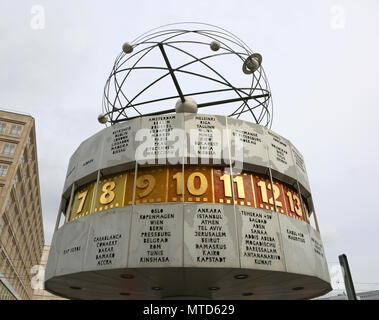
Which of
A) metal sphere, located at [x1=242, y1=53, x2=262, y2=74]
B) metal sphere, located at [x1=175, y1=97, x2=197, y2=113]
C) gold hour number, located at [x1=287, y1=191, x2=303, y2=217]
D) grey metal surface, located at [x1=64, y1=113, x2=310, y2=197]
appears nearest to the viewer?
grey metal surface, located at [x1=64, y1=113, x2=310, y2=197]

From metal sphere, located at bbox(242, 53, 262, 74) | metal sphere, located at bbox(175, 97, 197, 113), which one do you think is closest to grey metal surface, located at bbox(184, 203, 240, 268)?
metal sphere, located at bbox(175, 97, 197, 113)

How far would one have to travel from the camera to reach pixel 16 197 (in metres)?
A: 48.4

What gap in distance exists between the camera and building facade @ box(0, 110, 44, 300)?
45.2 m

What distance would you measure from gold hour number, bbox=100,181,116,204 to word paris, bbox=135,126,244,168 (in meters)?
1.46

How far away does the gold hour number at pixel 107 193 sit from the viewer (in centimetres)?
980

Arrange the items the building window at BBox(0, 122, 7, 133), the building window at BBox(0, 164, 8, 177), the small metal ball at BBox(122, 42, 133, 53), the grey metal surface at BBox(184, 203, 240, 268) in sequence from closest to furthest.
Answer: the grey metal surface at BBox(184, 203, 240, 268), the small metal ball at BBox(122, 42, 133, 53), the building window at BBox(0, 164, 8, 177), the building window at BBox(0, 122, 7, 133)

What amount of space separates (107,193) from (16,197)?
4811cm

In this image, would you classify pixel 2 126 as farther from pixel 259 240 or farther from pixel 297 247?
pixel 297 247

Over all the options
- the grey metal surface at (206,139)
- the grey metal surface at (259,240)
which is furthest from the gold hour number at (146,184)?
the grey metal surface at (259,240)

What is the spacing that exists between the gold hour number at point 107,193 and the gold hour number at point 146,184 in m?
1.10

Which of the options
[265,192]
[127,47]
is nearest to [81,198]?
[127,47]

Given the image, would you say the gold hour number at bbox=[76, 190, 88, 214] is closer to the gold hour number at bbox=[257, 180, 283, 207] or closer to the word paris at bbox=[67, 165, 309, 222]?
the word paris at bbox=[67, 165, 309, 222]
